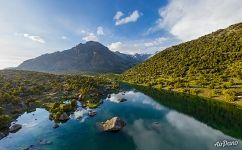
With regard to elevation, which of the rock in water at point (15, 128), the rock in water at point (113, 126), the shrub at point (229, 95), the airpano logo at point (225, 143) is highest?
the shrub at point (229, 95)

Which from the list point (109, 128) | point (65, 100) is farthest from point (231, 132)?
point (65, 100)

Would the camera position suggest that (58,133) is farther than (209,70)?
No

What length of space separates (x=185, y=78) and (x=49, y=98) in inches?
4486

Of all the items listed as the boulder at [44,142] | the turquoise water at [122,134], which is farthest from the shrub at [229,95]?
the boulder at [44,142]

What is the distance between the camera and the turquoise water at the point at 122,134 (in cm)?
6581

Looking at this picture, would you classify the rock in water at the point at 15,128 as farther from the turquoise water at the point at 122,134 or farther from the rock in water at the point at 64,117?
the rock in water at the point at 64,117

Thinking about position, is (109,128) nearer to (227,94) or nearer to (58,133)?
(58,133)

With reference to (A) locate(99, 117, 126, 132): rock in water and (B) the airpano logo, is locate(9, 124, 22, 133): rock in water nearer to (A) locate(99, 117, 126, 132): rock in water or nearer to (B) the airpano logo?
(A) locate(99, 117, 126, 132): rock in water

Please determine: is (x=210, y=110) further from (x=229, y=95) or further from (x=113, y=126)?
(x=113, y=126)

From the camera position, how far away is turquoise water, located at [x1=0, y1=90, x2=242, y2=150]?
2591 inches

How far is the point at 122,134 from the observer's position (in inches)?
2955

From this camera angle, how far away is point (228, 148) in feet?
207

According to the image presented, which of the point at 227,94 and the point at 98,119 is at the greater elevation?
the point at 227,94

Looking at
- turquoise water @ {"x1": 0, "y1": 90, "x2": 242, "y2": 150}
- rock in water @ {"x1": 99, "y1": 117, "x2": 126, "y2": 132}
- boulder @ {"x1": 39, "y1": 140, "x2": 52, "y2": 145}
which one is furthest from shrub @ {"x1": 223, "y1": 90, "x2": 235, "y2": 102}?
boulder @ {"x1": 39, "y1": 140, "x2": 52, "y2": 145}
